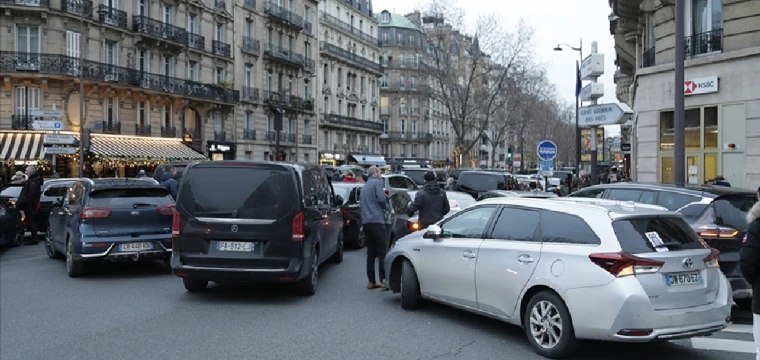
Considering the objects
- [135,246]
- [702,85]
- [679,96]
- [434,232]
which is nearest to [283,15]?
[702,85]

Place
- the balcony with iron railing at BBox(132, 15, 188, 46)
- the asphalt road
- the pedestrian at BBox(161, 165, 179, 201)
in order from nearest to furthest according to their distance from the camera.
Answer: the asphalt road < the pedestrian at BBox(161, 165, 179, 201) < the balcony with iron railing at BBox(132, 15, 188, 46)

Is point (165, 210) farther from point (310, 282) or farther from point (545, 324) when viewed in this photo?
point (545, 324)

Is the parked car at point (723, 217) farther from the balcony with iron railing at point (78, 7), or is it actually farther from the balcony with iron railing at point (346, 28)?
the balcony with iron railing at point (346, 28)

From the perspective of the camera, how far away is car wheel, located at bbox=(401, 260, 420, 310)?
342 inches

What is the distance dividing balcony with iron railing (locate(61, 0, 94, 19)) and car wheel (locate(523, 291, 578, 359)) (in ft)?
113

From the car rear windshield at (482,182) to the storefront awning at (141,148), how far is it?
21.6 metres

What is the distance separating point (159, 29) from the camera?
42.1 m

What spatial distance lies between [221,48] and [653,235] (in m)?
46.5

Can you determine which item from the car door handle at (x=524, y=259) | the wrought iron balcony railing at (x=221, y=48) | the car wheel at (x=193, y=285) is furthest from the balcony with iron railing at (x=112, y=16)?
the car door handle at (x=524, y=259)

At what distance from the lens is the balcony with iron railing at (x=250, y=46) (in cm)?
5259

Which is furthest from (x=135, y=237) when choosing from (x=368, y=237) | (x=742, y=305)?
(x=742, y=305)

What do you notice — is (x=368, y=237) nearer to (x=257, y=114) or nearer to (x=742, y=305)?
(x=742, y=305)

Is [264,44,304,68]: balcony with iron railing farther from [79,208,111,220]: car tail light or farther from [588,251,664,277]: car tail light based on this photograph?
[588,251,664,277]: car tail light

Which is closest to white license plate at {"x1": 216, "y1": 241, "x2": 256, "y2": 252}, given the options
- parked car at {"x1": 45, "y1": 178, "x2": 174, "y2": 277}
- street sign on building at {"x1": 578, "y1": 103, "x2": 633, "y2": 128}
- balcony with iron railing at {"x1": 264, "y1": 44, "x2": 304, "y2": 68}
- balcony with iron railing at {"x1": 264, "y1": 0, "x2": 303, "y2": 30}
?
parked car at {"x1": 45, "y1": 178, "x2": 174, "y2": 277}
